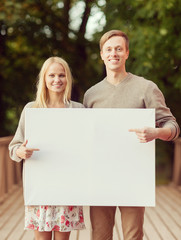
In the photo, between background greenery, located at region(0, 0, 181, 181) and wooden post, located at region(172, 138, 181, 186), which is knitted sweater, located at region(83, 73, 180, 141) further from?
wooden post, located at region(172, 138, 181, 186)

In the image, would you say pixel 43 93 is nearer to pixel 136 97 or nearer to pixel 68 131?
pixel 68 131

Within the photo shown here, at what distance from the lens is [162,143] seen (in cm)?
746

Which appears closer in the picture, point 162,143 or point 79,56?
point 162,143

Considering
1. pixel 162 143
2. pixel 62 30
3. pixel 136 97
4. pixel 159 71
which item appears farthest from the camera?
pixel 62 30

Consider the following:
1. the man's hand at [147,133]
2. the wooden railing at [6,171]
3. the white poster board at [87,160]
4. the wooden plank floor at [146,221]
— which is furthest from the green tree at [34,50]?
the man's hand at [147,133]

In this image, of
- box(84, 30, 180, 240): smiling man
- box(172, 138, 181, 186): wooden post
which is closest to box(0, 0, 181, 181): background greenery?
box(172, 138, 181, 186): wooden post

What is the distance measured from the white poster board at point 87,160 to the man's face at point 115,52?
30cm

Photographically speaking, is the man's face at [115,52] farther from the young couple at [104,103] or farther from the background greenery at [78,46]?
the background greenery at [78,46]

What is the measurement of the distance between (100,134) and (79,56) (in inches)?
241

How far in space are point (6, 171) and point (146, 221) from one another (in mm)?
2354

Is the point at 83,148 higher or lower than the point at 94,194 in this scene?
higher

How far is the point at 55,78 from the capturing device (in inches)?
93.4

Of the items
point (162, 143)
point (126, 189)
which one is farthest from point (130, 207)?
point (162, 143)

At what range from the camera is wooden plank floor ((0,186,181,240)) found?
3934 millimetres
